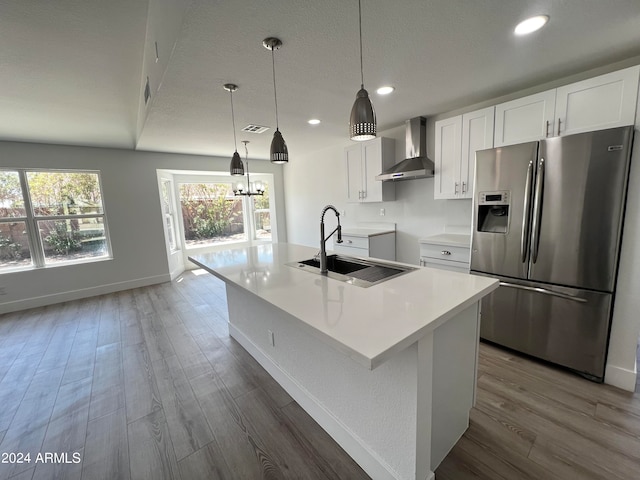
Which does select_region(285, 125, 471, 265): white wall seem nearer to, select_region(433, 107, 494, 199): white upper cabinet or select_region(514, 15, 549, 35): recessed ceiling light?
select_region(433, 107, 494, 199): white upper cabinet

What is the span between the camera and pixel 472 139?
2.66m

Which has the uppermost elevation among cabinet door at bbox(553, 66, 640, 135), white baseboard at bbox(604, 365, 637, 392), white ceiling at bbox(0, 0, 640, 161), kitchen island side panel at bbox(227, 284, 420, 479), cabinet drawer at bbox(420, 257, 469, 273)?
white ceiling at bbox(0, 0, 640, 161)

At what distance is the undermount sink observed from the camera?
163 cm

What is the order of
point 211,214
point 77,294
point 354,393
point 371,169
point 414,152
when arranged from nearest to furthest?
point 354,393, point 414,152, point 371,169, point 77,294, point 211,214

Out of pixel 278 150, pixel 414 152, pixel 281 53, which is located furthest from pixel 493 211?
pixel 281 53

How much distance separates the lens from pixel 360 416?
1.41 meters

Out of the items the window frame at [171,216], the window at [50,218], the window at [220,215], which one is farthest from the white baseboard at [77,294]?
the window at [220,215]

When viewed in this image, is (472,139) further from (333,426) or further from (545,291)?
(333,426)

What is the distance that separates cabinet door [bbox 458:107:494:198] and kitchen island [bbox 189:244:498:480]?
5.09 feet

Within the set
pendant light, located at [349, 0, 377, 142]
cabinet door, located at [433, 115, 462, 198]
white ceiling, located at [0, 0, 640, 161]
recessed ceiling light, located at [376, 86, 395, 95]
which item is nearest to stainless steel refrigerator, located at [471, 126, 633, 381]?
cabinet door, located at [433, 115, 462, 198]

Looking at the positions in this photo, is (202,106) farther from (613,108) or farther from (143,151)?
(613,108)

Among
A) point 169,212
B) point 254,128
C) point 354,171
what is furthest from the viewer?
point 169,212

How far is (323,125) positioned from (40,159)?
4.20 m

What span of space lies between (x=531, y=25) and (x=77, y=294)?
6.20 meters
